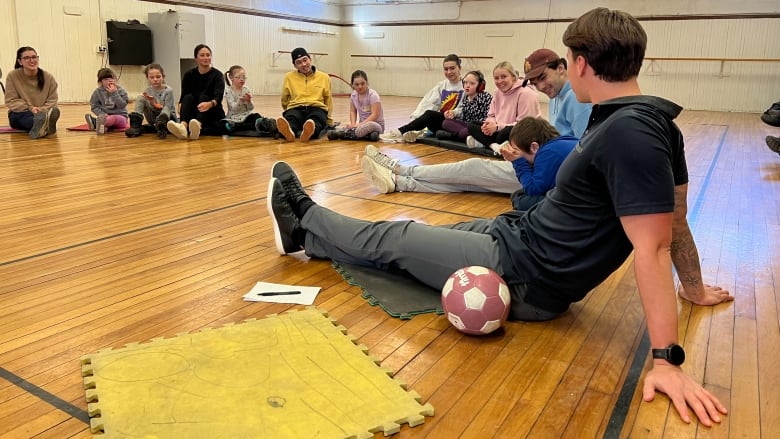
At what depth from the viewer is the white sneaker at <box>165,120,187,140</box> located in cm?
662

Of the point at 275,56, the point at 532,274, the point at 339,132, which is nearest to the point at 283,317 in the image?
the point at 532,274

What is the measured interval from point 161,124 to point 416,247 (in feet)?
17.7

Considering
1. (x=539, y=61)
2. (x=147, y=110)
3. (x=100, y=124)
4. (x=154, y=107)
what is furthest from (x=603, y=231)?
(x=100, y=124)

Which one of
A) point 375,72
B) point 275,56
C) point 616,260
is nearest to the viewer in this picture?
point 616,260

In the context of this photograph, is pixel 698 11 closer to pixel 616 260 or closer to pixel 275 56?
pixel 275 56

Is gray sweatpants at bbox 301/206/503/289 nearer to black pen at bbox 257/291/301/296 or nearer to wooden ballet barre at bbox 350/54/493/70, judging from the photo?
black pen at bbox 257/291/301/296

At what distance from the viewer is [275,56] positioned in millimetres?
15141

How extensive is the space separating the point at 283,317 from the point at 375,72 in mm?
16334

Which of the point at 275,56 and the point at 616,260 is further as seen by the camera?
the point at 275,56

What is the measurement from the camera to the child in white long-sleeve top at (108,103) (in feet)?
23.3

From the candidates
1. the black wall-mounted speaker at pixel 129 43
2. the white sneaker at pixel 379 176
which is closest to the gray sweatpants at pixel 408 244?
the white sneaker at pixel 379 176

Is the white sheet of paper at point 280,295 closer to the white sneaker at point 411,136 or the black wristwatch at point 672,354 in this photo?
the black wristwatch at point 672,354

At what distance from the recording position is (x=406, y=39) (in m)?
16.7

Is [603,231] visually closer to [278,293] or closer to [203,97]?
[278,293]
